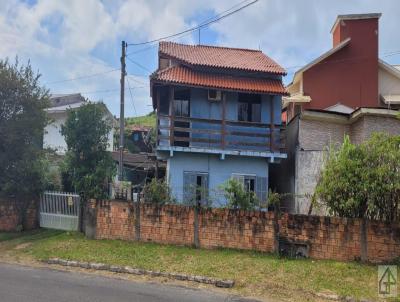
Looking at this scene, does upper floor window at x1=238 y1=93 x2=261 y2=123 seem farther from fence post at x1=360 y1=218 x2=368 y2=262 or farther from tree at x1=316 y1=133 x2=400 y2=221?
fence post at x1=360 y1=218 x2=368 y2=262

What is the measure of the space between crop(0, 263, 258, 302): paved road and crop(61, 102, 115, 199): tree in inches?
206

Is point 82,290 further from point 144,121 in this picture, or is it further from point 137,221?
point 144,121

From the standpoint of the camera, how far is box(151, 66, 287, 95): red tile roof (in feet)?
53.4

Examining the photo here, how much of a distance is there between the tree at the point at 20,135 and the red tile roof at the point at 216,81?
491 centimetres

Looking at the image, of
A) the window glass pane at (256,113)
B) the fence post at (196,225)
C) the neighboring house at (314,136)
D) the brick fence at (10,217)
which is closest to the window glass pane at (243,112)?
the window glass pane at (256,113)

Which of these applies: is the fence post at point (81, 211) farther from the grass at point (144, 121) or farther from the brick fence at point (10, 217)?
the grass at point (144, 121)

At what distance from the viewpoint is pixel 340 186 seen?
10.8m

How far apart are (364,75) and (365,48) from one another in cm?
145

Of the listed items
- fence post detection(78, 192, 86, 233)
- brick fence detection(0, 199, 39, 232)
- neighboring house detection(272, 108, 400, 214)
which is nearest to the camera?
fence post detection(78, 192, 86, 233)

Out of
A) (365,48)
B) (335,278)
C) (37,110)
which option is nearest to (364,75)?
(365,48)

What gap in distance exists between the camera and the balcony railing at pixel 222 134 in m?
16.6

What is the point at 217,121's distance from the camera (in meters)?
17.0

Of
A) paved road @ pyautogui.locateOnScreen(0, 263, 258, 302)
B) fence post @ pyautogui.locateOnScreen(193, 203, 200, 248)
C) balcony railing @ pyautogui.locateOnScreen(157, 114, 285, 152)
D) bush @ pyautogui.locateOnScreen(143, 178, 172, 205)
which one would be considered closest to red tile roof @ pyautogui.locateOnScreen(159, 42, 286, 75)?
balcony railing @ pyautogui.locateOnScreen(157, 114, 285, 152)

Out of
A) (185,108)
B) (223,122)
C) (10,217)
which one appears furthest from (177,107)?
(10,217)
